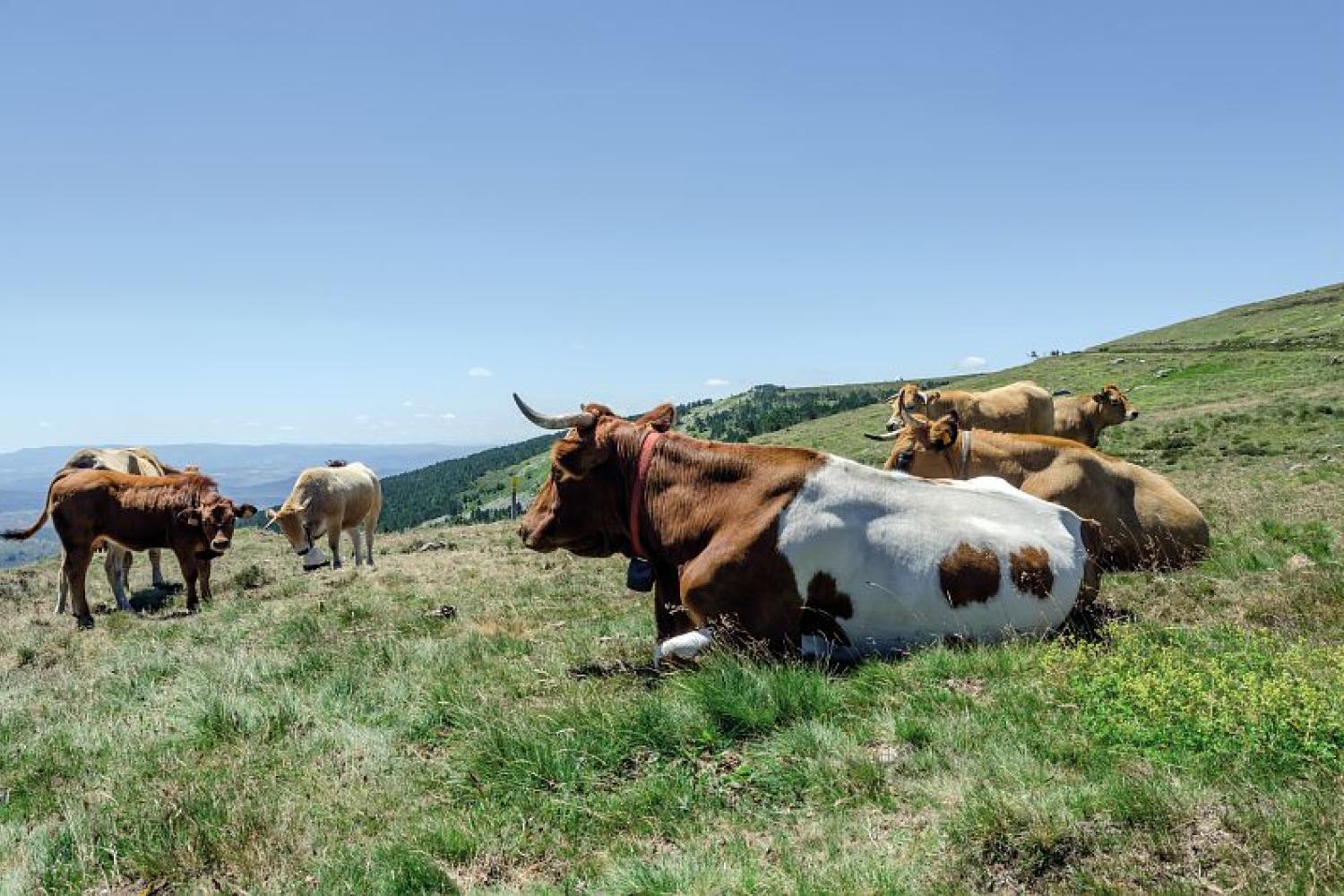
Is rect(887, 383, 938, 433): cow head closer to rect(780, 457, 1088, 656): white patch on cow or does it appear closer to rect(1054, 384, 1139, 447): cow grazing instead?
rect(1054, 384, 1139, 447): cow grazing

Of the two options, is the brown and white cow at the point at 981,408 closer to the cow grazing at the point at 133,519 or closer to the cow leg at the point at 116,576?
the cow grazing at the point at 133,519

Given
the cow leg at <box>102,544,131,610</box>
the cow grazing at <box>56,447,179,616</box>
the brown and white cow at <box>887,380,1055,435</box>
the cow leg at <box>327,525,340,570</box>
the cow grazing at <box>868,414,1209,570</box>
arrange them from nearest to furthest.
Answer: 1. the cow grazing at <box>868,414,1209,570</box>
2. the cow leg at <box>102,544,131,610</box>
3. the cow grazing at <box>56,447,179,616</box>
4. the cow leg at <box>327,525,340,570</box>
5. the brown and white cow at <box>887,380,1055,435</box>

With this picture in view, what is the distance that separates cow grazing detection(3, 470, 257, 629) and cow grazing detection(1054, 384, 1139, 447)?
21488 millimetres

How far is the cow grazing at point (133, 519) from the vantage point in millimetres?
13719

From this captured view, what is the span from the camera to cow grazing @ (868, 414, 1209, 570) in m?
8.66

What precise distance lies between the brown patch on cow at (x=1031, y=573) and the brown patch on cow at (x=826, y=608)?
1234mm

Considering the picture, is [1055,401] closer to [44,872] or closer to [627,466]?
[627,466]

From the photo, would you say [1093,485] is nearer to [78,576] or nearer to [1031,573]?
[1031,573]

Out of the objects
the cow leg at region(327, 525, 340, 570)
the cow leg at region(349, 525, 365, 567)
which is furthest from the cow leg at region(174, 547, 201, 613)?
the cow leg at region(349, 525, 365, 567)

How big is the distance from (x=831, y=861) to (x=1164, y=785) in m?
1.43

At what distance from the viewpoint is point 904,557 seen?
5.80m

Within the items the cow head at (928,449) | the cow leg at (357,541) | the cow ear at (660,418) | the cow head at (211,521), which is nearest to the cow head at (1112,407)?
the cow head at (928,449)

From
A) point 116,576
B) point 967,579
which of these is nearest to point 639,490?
point 967,579

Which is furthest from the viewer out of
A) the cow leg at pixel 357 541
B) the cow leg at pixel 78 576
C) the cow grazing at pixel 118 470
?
the cow leg at pixel 357 541
